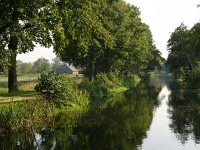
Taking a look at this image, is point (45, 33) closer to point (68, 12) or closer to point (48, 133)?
point (68, 12)

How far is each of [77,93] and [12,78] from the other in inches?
333

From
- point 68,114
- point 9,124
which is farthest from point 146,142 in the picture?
point 68,114

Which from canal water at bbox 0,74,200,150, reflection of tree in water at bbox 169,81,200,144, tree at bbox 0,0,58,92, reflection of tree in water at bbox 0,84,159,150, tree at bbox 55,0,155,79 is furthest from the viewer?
tree at bbox 55,0,155,79

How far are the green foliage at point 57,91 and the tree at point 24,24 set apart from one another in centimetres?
376

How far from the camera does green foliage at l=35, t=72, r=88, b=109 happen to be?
119 ft

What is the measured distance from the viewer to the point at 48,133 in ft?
86.0

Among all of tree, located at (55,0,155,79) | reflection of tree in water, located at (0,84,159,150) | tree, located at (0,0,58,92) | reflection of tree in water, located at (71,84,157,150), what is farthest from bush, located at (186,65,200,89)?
tree, located at (0,0,58,92)

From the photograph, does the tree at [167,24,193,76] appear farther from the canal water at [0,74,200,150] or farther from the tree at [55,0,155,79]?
the canal water at [0,74,200,150]

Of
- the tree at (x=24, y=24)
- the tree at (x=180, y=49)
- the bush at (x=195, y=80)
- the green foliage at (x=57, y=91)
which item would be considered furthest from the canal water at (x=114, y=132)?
the tree at (x=180, y=49)

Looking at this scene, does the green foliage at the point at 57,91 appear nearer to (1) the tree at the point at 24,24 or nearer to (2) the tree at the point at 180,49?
(1) the tree at the point at 24,24

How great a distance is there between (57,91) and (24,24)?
30.0 ft

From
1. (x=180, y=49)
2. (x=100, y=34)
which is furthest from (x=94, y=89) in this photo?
(x=180, y=49)

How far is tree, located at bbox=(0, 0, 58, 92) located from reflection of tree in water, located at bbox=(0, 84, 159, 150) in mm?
9188

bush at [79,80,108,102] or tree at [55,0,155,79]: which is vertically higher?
tree at [55,0,155,79]
